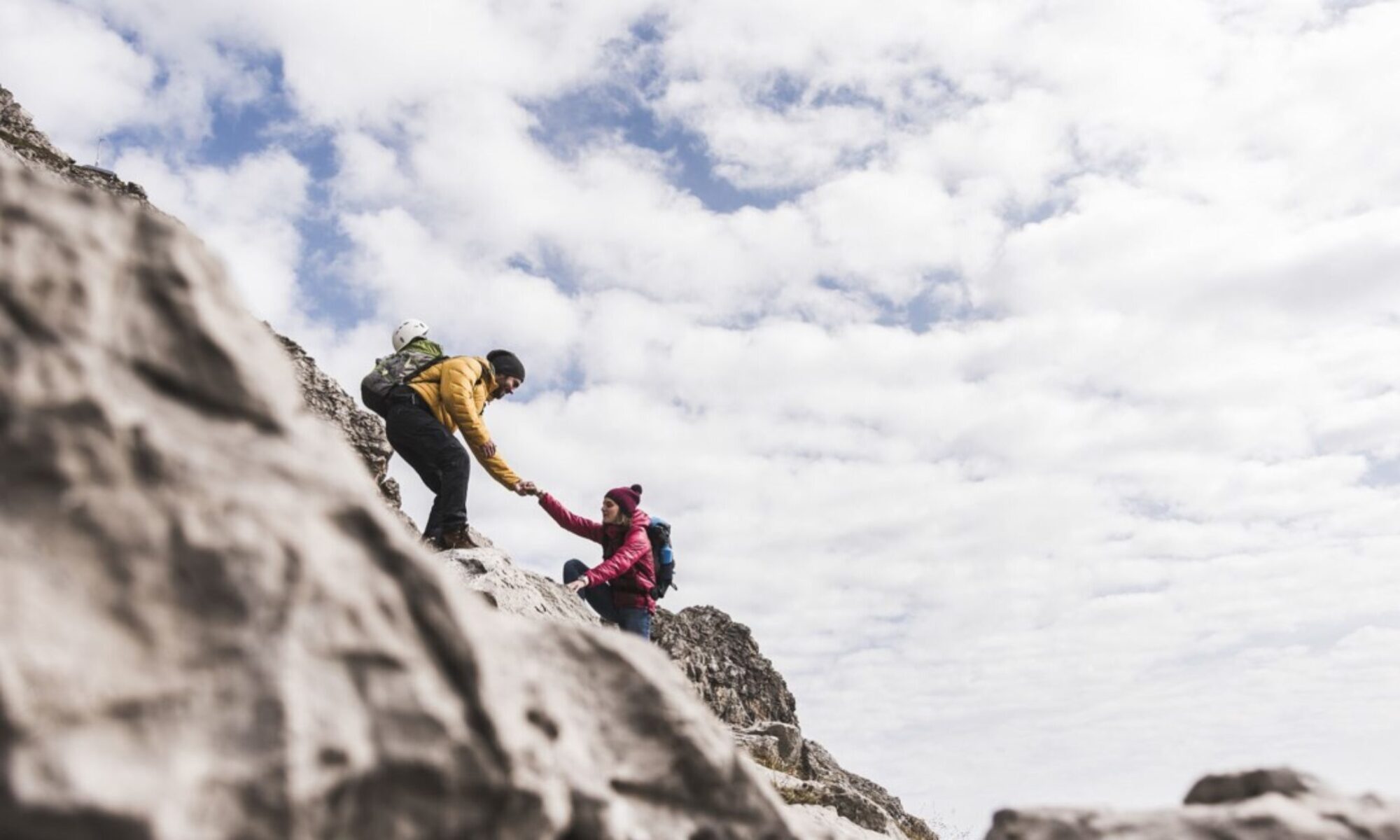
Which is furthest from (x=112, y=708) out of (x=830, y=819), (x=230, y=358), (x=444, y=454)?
(x=444, y=454)

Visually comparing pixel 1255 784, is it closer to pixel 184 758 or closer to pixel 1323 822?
pixel 1323 822

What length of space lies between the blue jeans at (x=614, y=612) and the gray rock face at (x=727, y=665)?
10.7 m

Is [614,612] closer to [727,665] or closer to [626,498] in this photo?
[626,498]

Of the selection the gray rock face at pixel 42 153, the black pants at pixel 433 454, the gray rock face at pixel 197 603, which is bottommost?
the gray rock face at pixel 197 603

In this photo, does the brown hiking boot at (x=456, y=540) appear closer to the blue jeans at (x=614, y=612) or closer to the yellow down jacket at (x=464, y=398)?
the yellow down jacket at (x=464, y=398)

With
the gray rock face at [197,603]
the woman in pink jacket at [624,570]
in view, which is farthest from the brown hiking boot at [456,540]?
the gray rock face at [197,603]

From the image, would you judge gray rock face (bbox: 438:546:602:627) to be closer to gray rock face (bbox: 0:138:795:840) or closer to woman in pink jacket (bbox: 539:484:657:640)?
woman in pink jacket (bbox: 539:484:657:640)

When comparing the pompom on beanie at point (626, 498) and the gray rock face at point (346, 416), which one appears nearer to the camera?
the pompom on beanie at point (626, 498)

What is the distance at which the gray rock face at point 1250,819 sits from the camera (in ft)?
16.4

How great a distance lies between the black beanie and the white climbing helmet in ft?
3.52

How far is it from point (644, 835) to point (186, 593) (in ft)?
8.00

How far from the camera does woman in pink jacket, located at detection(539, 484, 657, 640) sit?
47.4ft

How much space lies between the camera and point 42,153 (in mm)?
28703

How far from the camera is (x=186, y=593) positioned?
338 cm
